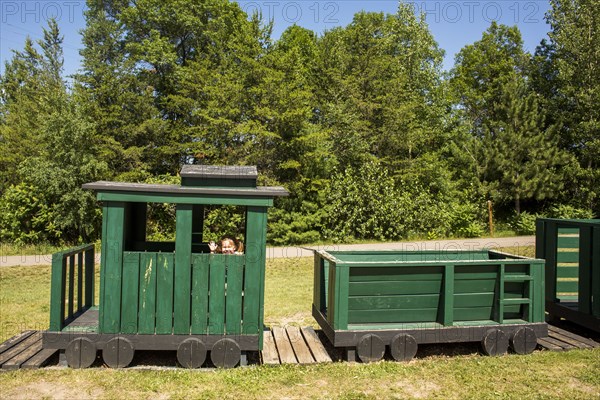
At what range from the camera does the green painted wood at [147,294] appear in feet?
18.4

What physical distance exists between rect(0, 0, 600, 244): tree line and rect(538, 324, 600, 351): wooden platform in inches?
482

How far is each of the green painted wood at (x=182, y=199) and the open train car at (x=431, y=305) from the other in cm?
124

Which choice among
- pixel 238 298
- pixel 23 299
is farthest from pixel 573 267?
pixel 23 299

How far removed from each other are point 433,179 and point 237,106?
9961 mm

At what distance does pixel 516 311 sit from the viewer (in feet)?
21.1

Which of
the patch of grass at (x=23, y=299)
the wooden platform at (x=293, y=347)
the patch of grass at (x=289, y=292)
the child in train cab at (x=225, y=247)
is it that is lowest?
the patch of grass at (x=23, y=299)

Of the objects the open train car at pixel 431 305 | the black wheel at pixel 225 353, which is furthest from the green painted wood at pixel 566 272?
the black wheel at pixel 225 353

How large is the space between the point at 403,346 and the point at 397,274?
0.89 m

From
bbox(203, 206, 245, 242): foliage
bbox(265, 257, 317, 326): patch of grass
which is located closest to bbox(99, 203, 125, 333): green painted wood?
bbox(265, 257, 317, 326): patch of grass

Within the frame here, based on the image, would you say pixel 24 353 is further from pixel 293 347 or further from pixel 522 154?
pixel 522 154

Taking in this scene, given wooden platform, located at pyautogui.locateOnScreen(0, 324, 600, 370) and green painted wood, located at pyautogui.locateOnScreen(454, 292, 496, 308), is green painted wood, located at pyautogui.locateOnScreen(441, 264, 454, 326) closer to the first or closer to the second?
green painted wood, located at pyautogui.locateOnScreen(454, 292, 496, 308)

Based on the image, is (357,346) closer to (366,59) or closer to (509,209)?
(366,59)

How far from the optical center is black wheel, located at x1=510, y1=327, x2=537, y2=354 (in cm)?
619

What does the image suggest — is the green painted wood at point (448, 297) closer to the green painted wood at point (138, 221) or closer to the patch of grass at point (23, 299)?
the green painted wood at point (138, 221)
